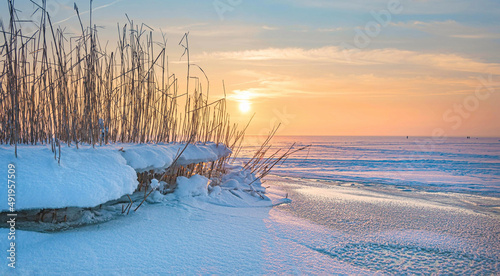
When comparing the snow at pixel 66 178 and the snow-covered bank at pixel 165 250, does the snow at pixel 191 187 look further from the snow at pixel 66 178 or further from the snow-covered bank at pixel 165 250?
the snow at pixel 66 178

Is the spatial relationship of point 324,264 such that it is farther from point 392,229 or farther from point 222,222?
point 392,229

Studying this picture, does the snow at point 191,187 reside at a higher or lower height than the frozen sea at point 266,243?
higher

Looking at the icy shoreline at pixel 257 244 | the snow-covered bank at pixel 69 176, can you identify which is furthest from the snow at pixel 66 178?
the icy shoreline at pixel 257 244

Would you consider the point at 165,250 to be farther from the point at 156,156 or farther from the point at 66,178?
the point at 156,156

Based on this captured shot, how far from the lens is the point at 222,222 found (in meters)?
1.68

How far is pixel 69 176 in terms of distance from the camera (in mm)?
1273

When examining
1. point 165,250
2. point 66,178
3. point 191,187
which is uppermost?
point 66,178

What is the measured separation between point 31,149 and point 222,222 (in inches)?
38.2

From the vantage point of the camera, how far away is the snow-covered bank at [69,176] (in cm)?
116

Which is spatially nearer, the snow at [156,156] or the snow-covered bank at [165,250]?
the snow-covered bank at [165,250]

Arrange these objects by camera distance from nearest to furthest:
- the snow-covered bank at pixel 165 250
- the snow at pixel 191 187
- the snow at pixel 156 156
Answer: the snow-covered bank at pixel 165 250
the snow at pixel 156 156
the snow at pixel 191 187

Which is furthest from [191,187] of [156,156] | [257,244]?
[257,244]

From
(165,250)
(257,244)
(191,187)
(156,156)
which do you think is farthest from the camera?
(191,187)

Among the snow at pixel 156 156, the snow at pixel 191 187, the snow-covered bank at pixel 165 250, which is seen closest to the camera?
the snow-covered bank at pixel 165 250
